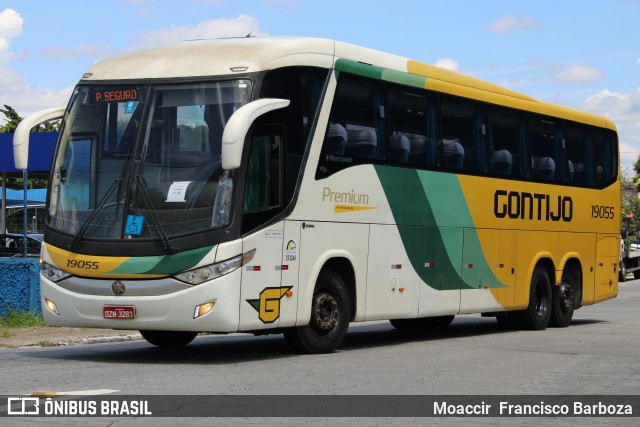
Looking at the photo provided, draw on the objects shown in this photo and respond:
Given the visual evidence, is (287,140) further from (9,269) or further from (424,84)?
(9,269)

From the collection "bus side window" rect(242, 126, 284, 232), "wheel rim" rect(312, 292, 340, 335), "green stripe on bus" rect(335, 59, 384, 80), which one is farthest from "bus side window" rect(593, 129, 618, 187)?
"bus side window" rect(242, 126, 284, 232)

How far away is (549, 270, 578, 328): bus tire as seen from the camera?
21.1m

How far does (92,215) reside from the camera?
13.2m

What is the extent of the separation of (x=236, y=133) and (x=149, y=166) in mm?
1378

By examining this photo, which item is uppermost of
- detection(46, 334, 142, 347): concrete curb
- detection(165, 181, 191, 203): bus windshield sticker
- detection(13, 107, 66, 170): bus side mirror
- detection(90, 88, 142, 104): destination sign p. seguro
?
detection(90, 88, 142, 104): destination sign p. seguro

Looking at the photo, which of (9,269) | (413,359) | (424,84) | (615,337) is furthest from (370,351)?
(9,269)

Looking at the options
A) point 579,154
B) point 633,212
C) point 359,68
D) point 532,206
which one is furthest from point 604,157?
point 633,212

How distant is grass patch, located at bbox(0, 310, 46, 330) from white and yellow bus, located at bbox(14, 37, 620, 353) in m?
4.18

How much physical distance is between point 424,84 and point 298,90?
139 inches

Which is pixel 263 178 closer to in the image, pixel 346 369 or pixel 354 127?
pixel 354 127

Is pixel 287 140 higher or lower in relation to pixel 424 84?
lower

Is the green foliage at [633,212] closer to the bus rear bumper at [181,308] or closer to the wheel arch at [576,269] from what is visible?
the wheel arch at [576,269]

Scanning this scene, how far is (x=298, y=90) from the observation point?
1388 cm

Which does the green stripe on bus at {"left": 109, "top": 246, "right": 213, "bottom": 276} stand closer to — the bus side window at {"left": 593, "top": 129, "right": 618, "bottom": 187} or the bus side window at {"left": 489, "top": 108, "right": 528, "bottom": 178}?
the bus side window at {"left": 489, "top": 108, "right": 528, "bottom": 178}
